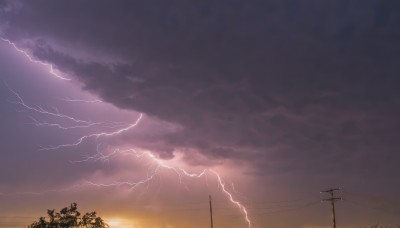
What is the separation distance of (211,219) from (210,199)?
304 cm

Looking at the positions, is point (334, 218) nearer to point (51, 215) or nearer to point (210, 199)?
point (210, 199)

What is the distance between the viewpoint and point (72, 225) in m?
67.9

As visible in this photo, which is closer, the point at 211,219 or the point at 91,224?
the point at 91,224

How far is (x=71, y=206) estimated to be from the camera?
225 ft

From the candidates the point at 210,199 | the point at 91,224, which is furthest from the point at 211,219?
the point at 91,224

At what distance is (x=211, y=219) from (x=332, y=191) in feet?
46.6

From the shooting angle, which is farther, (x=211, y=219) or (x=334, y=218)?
(x=211, y=219)

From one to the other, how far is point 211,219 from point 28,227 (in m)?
20.2

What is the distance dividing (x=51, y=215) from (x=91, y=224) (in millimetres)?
4311

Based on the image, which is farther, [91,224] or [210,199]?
[210,199]

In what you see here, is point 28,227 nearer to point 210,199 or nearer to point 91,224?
point 91,224

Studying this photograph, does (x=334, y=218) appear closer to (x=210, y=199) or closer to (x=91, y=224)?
(x=210, y=199)

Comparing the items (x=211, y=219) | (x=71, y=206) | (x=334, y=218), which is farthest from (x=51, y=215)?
(x=334, y=218)

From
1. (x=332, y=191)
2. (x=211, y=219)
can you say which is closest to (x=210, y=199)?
(x=211, y=219)
